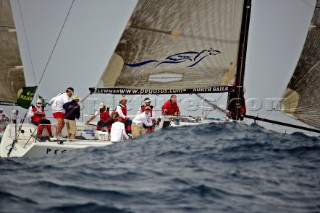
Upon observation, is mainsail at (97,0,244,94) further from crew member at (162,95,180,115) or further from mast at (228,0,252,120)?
crew member at (162,95,180,115)

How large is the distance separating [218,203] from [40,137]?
978 cm

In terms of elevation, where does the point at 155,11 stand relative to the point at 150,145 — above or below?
above

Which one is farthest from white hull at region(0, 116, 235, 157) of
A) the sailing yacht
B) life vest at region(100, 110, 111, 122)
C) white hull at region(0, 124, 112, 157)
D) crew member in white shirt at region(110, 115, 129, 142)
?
life vest at region(100, 110, 111, 122)

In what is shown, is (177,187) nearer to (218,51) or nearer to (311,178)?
(311,178)

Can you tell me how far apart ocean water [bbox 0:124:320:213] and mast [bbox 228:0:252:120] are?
3846 mm

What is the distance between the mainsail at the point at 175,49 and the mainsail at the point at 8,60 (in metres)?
6.02

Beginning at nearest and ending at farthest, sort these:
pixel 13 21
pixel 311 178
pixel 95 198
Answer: pixel 95 198 < pixel 311 178 < pixel 13 21

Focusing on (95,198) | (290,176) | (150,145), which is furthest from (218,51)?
(95,198)

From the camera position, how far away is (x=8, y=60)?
69.8 ft

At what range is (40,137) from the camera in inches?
619

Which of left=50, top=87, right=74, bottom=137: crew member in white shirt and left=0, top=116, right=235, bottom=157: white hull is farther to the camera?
left=50, top=87, right=74, bottom=137: crew member in white shirt

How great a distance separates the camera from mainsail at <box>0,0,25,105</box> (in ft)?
68.9

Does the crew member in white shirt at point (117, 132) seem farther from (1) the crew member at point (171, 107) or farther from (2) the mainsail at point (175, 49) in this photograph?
(1) the crew member at point (171, 107)

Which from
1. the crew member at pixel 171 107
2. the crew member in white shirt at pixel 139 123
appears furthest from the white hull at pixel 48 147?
the crew member at pixel 171 107
